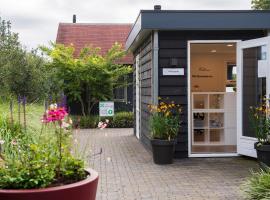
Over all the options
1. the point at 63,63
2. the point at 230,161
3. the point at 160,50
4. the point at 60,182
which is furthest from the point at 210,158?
Answer: the point at 63,63

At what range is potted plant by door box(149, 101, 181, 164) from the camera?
8555mm

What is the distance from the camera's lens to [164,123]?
8594 mm

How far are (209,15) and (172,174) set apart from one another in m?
3.18

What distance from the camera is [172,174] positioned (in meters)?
7.70

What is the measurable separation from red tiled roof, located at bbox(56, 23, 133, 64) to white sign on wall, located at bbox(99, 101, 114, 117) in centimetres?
508

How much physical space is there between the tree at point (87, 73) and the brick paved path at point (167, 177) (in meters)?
6.87

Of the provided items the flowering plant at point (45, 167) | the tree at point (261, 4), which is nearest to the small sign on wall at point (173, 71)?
the flowering plant at point (45, 167)

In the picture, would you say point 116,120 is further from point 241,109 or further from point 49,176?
point 49,176

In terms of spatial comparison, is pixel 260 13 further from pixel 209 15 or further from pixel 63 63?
pixel 63 63

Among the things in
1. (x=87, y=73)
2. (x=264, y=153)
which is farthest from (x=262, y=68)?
(x=87, y=73)

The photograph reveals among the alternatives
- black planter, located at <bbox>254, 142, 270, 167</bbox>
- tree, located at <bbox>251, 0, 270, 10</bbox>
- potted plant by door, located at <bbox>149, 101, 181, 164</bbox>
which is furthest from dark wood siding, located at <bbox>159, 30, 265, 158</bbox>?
tree, located at <bbox>251, 0, 270, 10</bbox>

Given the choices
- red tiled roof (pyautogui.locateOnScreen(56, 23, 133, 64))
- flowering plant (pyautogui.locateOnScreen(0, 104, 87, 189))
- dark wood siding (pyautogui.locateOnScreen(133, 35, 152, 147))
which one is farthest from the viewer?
red tiled roof (pyautogui.locateOnScreen(56, 23, 133, 64))

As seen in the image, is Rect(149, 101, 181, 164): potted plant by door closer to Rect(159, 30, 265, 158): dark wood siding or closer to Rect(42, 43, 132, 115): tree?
Rect(159, 30, 265, 158): dark wood siding

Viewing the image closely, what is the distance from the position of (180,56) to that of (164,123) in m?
1.48
